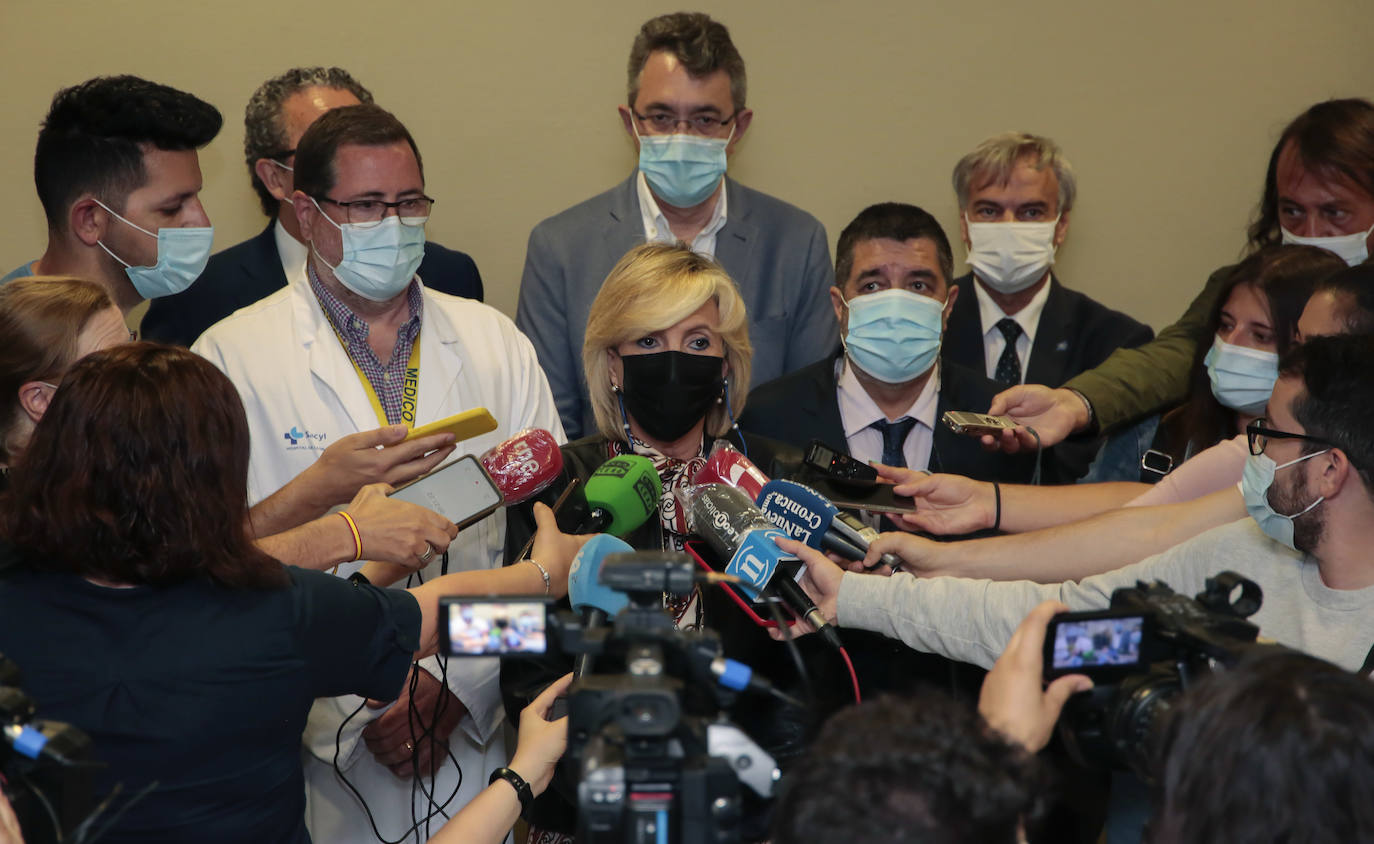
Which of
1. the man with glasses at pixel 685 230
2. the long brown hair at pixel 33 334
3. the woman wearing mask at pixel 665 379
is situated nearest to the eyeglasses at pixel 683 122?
the man with glasses at pixel 685 230

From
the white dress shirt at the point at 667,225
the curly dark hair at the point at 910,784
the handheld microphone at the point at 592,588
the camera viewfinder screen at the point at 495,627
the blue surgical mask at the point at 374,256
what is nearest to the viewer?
the curly dark hair at the point at 910,784

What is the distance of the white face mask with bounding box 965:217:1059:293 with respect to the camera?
12.3 ft

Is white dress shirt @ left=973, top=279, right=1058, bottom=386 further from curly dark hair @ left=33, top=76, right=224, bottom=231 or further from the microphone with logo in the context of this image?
curly dark hair @ left=33, top=76, right=224, bottom=231

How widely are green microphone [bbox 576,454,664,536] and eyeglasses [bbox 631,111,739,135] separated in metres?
1.46

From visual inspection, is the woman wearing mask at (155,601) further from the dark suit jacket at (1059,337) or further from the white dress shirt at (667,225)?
the dark suit jacket at (1059,337)

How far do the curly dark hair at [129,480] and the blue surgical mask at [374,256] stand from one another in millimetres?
1082

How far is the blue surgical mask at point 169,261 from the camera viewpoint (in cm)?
314

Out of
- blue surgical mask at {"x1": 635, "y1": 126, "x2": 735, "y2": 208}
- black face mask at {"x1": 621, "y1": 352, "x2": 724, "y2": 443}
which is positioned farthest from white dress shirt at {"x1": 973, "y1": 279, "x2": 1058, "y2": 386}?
black face mask at {"x1": 621, "y1": 352, "x2": 724, "y2": 443}

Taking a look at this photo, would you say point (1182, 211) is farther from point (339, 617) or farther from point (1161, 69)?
point (339, 617)

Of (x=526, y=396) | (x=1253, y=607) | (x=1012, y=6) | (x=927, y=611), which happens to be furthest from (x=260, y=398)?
(x=1012, y=6)

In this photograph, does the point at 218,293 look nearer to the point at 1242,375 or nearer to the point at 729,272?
the point at 729,272

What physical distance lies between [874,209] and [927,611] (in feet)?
4.11

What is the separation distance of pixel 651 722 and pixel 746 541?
2.73 ft

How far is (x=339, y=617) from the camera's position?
1941 millimetres
